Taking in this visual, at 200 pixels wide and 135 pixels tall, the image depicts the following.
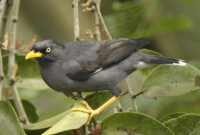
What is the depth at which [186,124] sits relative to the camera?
6.19 ft

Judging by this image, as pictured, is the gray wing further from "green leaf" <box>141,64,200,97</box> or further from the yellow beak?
"green leaf" <box>141,64,200,97</box>

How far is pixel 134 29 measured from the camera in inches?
135

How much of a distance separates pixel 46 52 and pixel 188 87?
1.35 m

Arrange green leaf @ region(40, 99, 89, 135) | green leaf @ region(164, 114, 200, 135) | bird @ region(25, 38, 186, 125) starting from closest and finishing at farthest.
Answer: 1. green leaf @ region(40, 99, 89, 135)
2. green leaf @ region(164, 114, 200, 135)
3. bird @ region(25, 38, 186, 125)

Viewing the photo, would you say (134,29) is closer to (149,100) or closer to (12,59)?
(149,100)

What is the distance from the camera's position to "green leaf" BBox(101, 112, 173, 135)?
5.62 ft

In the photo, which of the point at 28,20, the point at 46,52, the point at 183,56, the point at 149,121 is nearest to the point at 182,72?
the point at 149,121

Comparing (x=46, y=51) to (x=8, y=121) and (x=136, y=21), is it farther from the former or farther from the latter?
(x=136, y=21)

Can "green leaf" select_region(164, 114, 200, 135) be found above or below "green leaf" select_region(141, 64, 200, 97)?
below

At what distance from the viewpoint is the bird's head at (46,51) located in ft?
8.11

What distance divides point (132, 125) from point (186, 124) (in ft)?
1.35

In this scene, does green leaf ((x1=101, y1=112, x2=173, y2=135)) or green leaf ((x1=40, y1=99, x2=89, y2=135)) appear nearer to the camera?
green leaf ((x1=40, y1=99, x2=89, y2=135))

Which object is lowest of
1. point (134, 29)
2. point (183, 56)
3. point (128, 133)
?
point (183, 56)

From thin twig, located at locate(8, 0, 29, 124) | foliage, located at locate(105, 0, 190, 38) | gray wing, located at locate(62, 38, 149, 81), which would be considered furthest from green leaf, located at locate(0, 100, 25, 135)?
foliage, located at locate(105, 0, 190, 38)
